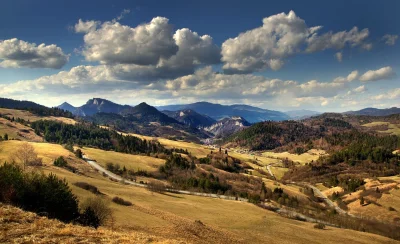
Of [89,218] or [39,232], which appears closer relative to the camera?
[39,232]

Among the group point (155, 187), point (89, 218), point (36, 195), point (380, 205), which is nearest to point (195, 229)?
point (89, 218)

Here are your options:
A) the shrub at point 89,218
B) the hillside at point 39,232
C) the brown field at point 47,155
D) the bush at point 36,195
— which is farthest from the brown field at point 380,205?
the hillside at point 39,232

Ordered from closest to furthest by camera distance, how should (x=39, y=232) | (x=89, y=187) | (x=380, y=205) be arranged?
(x=39, y=232) → (x=89, y=187) → (x=380, y=205)

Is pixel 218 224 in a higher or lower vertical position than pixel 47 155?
lower

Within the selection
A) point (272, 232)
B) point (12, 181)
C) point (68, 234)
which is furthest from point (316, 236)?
point (12, 181)

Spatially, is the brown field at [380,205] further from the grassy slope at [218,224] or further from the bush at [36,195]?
the bush at [36,195]

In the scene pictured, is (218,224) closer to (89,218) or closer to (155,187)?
(89,218)

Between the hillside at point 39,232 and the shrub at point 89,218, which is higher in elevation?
the hillside at point 39,232

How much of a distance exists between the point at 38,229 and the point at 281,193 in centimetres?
17648

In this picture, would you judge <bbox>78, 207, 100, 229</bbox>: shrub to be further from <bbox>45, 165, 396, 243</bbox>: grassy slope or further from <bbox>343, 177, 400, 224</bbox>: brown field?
<bbox>343, 177, 400, 224</bbox>: brown field

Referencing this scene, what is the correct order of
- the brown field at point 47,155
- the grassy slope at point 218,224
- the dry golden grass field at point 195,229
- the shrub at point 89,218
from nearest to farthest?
the dry golden grass field at point 195,229
the shrub at point 89,218
the grassy slope at point 218,224
the brown field at point 47,155

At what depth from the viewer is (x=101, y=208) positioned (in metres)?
A: 49.5

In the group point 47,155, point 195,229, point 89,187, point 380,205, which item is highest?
point 89,187

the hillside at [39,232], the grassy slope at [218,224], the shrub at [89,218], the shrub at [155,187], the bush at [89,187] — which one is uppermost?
the hillside at [39,232]
